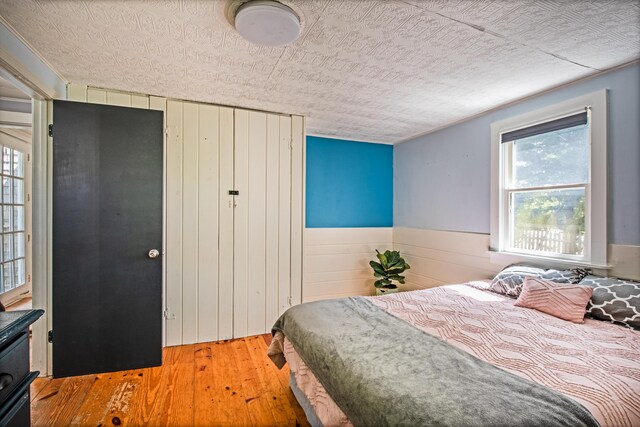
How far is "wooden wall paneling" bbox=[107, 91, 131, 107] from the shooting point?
2.68m

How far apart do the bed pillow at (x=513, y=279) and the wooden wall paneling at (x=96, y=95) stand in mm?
3844

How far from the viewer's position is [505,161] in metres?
3.01

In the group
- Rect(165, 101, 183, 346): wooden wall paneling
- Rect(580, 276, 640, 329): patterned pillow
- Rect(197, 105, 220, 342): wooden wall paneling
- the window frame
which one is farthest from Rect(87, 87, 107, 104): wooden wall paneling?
Rect(580, 276, 640, 329): patterned pillow

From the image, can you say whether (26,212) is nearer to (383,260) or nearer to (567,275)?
(383,260)

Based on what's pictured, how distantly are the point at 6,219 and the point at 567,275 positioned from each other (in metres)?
6.11

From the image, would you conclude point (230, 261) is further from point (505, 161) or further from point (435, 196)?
point (505, 161)

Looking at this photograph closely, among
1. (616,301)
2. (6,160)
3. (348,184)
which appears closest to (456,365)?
(616,301)

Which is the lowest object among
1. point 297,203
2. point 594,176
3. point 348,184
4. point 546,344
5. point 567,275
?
point 546,344

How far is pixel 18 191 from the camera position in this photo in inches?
160

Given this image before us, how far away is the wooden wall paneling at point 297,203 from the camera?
11.1 feet

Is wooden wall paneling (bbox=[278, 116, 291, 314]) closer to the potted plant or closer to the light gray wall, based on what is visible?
the potted plant

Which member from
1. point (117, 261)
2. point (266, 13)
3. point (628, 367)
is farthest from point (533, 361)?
point (117, 261)

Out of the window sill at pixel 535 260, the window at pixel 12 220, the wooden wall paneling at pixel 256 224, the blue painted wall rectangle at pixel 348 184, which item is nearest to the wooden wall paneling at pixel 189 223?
the wooden wall paneling at pixel 256 224

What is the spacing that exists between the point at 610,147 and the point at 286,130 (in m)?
2.85
